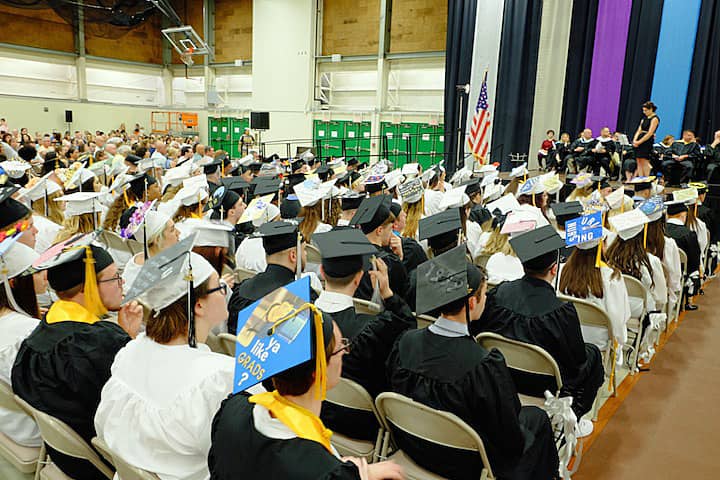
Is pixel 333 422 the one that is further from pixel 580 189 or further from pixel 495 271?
pixel 580 189

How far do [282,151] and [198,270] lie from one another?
21994 mm

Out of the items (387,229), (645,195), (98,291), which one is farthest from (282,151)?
(98,291)

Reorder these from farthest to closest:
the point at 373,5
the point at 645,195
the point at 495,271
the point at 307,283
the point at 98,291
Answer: the point at 373,5 < the point at 645,195 < the point at 495,271 < the point at 98,291 < the point at 307,283

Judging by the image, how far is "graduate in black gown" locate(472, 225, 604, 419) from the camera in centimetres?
298

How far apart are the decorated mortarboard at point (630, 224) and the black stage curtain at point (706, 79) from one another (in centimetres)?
1235

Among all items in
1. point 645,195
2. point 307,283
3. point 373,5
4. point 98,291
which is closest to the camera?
point 307,283

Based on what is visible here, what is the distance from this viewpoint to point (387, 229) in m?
4.27

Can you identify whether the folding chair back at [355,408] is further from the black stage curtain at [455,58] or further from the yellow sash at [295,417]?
the black stage curtain at [455,58]

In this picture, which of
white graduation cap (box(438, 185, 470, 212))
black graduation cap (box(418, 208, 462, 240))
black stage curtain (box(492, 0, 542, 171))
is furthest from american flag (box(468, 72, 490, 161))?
black graduation cap (box(418, 208, 462, 240))

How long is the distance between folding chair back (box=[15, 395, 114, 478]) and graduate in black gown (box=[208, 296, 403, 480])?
0.72 meters

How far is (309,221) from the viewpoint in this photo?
5.38 metres

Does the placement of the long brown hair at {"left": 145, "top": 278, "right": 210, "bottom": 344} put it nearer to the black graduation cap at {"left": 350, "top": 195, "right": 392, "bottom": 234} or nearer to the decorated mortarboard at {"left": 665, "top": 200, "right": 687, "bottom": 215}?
the black graduation cap at {"left": 350, "top": 195, "right": 392, "bottom": 234}

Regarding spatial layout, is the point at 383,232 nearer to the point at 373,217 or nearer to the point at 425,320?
the point at 373,217

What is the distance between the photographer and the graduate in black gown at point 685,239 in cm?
563
